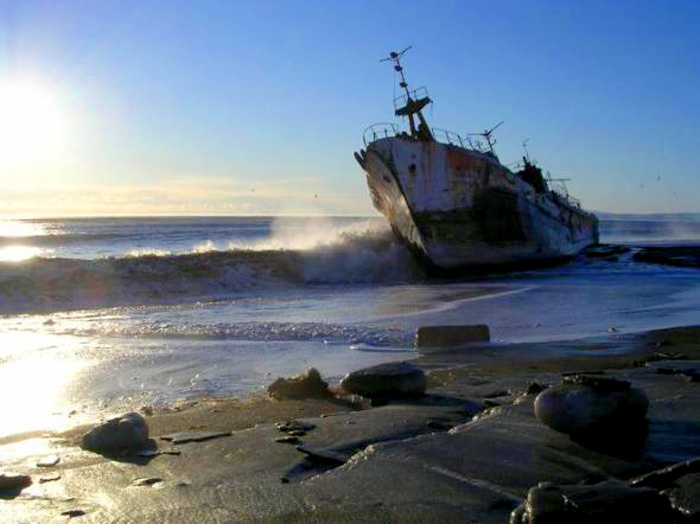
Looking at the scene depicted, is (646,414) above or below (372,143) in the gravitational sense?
below

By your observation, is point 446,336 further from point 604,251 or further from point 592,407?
point 604,251

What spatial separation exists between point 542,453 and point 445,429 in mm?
890

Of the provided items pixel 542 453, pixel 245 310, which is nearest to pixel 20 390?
pixel 542 453

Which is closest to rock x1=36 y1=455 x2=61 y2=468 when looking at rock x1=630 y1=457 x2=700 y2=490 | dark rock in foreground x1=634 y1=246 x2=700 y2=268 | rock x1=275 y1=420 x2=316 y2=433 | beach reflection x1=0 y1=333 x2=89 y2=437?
beach reflection x1=0 y1=333 x2=89 y2=437

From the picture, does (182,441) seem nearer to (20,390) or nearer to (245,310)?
(20,390)

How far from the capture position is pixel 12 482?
402 centimetres

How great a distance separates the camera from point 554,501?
3.10 metres

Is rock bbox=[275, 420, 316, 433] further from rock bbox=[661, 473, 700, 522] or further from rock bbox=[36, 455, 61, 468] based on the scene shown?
rock bbox=[661, 473, 700, 522]

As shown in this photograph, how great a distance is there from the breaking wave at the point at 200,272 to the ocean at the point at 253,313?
0.19 feet

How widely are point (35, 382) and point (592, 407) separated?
599cm

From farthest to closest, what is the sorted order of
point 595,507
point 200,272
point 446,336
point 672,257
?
point 672,257, point 200,272, point 446,336, point 595,507

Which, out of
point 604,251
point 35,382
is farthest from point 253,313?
point 604,251

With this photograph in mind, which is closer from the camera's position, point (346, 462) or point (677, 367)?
point (346, 462)

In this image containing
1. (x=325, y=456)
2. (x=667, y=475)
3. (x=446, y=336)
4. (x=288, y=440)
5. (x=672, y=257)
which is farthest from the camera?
(x=672, y=257)
